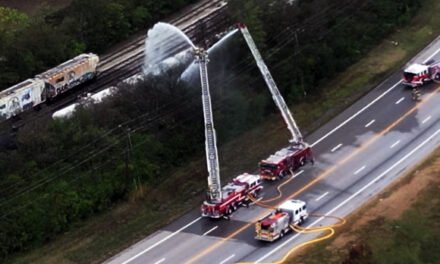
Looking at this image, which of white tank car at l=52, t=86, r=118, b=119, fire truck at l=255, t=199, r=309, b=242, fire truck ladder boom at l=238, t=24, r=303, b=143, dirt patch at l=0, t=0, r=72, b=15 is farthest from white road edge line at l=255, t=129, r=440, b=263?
dirt patch at l=0, t=0, r=72, b=15

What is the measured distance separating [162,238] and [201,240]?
2.72m

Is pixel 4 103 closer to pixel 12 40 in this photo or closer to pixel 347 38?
pixel 12 40

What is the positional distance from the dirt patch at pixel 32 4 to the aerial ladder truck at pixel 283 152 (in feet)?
115

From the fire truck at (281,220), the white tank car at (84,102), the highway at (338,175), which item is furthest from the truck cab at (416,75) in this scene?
the white tank car at (84,102)

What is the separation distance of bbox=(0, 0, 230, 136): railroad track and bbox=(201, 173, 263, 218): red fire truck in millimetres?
16296

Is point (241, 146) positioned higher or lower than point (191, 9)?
lower

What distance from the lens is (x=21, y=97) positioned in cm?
7888

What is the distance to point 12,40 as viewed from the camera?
82.7 m

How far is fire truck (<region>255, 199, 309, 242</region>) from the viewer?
61.1 metres

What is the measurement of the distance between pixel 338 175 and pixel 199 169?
10.5 m

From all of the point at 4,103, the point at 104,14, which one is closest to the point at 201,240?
the point at 4,103

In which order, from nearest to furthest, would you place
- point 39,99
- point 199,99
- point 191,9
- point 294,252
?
point 294,252 → point 199,99 → point 39,99 → point 191,9

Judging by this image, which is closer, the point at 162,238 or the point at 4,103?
the point at 162,238

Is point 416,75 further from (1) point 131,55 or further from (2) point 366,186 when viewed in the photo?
(1) point 131,55
